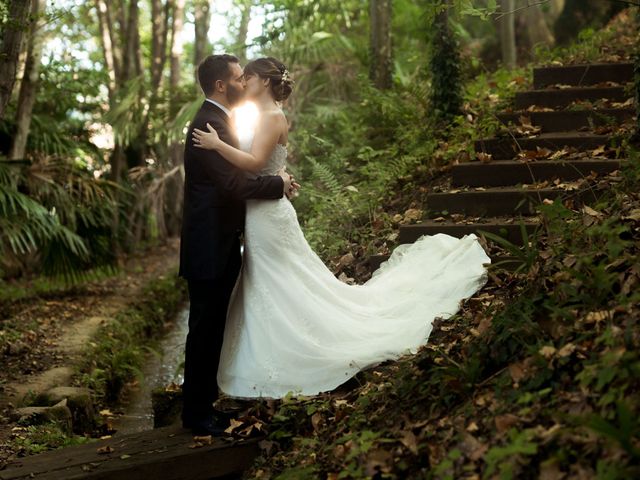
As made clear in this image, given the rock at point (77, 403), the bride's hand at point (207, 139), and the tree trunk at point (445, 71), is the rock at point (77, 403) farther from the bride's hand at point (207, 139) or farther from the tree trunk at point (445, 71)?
the tree trunk at point (445, 71)

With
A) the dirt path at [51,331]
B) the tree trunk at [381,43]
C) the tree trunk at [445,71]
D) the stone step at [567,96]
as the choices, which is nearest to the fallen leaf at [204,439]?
the dirt path at [51,331]

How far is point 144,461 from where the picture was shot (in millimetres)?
4734

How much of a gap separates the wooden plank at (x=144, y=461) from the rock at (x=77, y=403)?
1.84 meters

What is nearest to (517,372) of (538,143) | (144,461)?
(144,461)

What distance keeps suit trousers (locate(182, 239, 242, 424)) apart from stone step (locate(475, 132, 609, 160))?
3652 mm

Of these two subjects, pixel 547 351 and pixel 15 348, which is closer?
pixel 547 351

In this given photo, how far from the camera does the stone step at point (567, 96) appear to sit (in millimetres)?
8508

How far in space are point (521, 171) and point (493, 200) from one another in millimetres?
498

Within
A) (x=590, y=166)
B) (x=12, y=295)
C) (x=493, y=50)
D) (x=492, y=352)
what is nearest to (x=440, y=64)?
(x=590, y=166)

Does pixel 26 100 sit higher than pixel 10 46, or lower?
lower

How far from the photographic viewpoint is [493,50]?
17312 millimetres

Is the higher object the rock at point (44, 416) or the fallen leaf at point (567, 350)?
the fallen leaf at point (567, 350)

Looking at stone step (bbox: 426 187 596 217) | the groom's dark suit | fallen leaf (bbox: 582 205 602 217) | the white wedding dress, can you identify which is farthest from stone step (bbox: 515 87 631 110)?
the groom's dark suit

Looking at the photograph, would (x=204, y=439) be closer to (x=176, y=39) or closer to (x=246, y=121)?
(x=246, y=121)
